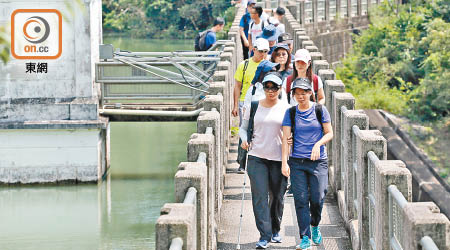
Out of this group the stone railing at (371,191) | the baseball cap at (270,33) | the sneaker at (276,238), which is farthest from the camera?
the baseball cap at (270,33)

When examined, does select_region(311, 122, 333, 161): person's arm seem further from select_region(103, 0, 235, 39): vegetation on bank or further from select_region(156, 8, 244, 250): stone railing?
select_region(103, 0, 235, 39): vegetation on bank

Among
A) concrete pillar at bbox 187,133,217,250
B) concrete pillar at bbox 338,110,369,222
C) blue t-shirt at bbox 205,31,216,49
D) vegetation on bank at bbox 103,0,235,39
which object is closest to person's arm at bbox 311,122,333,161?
concrete pillar at bbox 187,133,217,250

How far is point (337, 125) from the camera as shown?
442 inches

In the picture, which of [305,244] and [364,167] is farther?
[364,167]

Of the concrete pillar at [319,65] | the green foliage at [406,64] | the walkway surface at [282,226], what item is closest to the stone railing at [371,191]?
the walkway surface at [282,226]

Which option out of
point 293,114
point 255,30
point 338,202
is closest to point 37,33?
point 255,30

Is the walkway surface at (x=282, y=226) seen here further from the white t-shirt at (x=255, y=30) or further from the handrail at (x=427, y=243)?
the white t-shirt at (x=255, y=30)

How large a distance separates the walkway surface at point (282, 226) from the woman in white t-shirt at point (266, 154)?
389 mm

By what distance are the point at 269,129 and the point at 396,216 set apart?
1.73 meters

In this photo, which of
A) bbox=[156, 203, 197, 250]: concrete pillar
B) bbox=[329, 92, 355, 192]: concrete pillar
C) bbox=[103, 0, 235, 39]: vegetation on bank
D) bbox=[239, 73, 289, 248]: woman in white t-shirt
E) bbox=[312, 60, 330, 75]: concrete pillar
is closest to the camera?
bbox=[156, 203, 197, 250]: concrete pillar

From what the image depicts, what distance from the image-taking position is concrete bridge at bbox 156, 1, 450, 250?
6.22 meters

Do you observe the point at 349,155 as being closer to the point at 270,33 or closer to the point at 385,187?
the point at 385,187

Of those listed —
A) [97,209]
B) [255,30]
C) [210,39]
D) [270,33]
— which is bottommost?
[97,209]

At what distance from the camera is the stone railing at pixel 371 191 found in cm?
623
